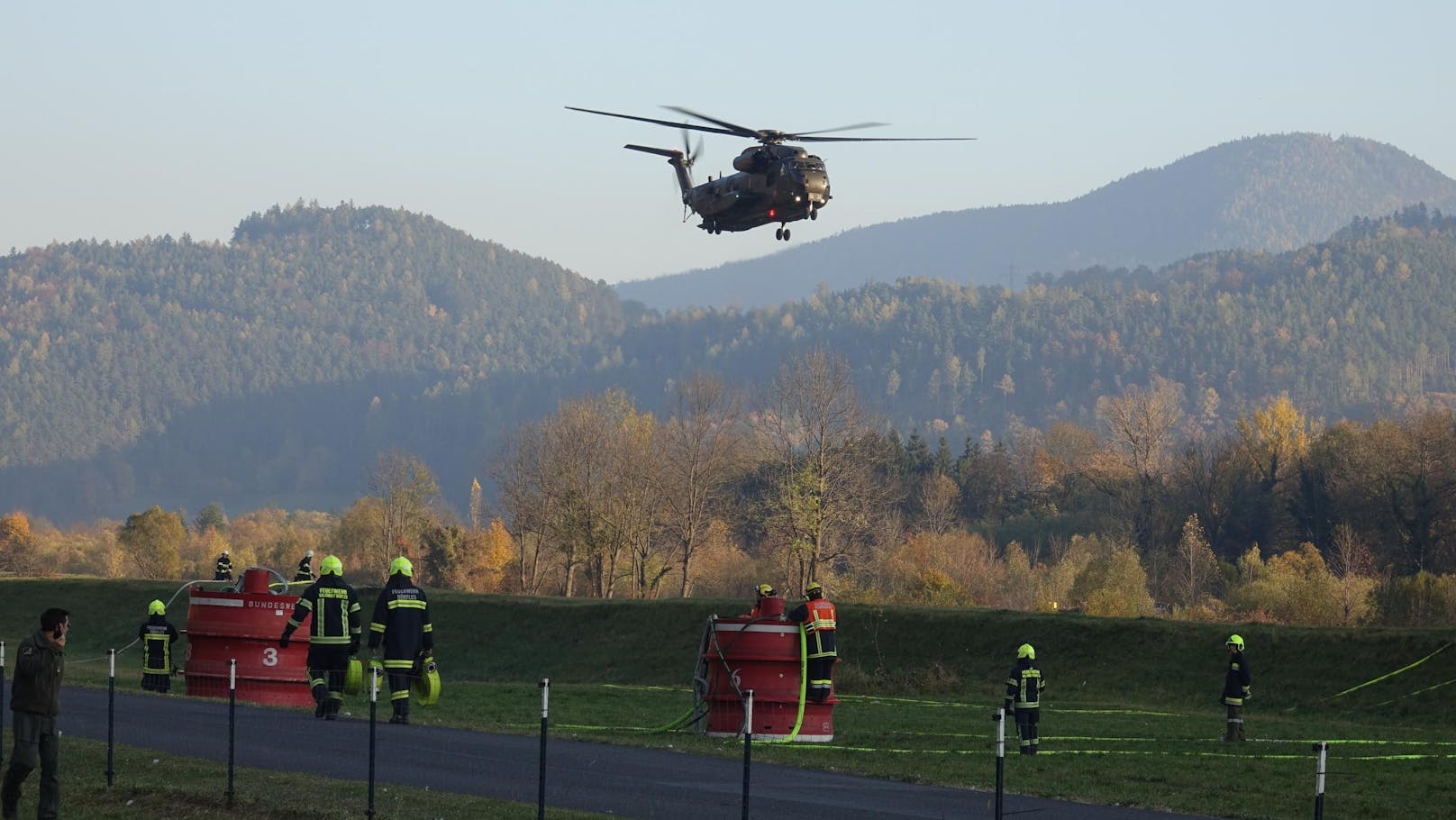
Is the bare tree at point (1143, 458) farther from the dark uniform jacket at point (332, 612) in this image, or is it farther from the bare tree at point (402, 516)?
the dark uniform jacket at point (332, 612)

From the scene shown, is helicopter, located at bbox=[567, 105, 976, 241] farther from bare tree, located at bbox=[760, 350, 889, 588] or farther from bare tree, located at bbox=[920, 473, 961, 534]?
bare tree, located at bbox=[920, 473, 961, 534]

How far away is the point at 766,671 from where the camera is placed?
2909cm

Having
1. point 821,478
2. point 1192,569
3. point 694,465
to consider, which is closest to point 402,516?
point 694,465

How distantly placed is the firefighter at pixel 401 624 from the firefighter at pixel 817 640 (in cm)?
621

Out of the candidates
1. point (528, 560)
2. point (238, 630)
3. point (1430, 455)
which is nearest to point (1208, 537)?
point (1430, 455)

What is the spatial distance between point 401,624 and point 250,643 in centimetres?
909

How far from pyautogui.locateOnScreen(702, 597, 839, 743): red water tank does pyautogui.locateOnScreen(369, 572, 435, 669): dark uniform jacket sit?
16.9 feet

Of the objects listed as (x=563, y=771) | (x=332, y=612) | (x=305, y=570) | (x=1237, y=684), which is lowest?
(x=563, y=771)

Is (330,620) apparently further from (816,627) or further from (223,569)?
(223,569)

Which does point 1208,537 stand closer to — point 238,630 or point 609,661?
point 609,661

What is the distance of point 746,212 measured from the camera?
4625cm

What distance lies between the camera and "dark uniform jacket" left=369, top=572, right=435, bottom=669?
26.4 metres

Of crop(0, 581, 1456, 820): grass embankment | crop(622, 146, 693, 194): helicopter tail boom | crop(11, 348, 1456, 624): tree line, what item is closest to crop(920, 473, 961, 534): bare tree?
crop(11, 348, 1456, 624): tree line

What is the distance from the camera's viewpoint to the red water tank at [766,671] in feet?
95.2
